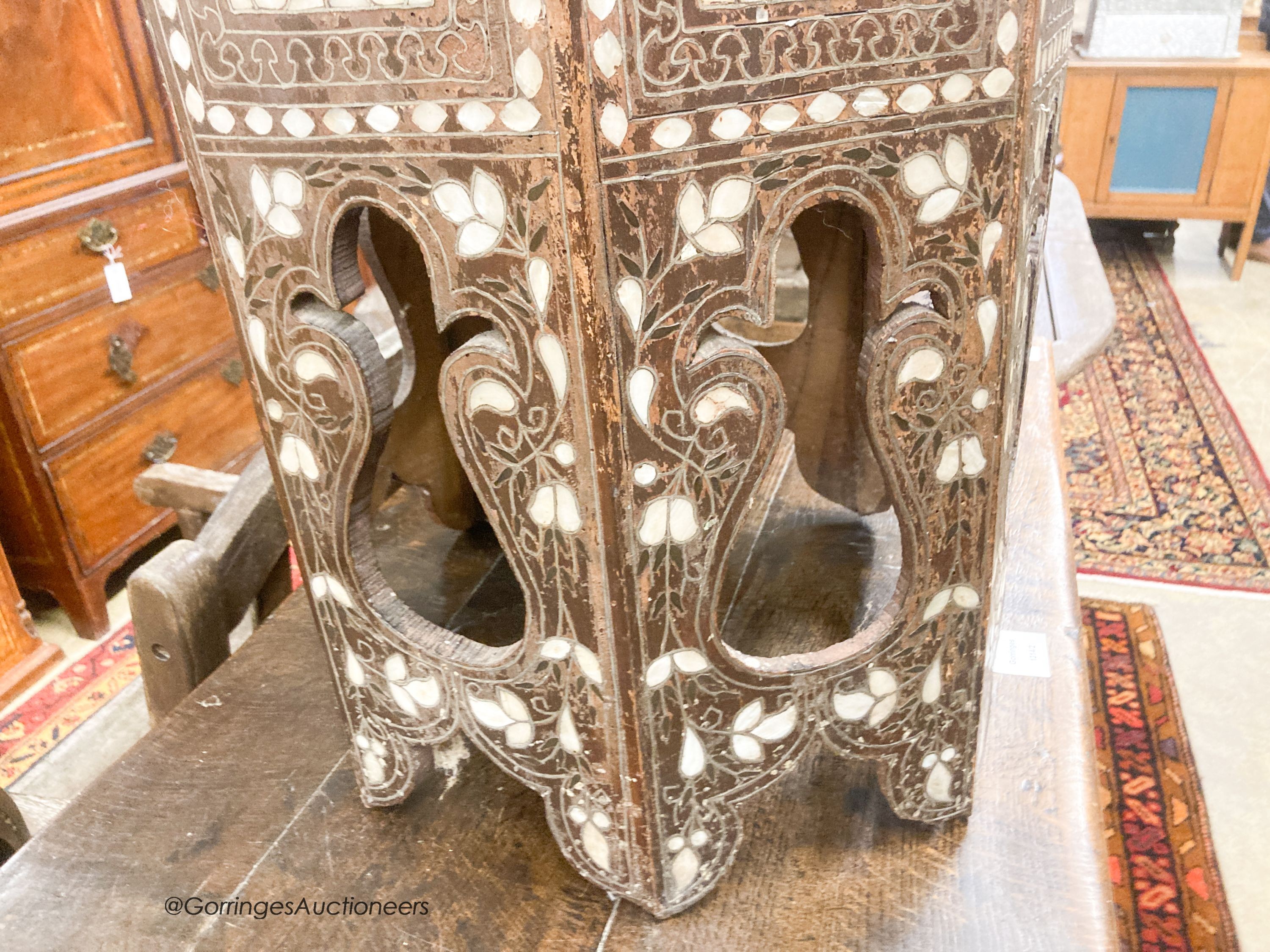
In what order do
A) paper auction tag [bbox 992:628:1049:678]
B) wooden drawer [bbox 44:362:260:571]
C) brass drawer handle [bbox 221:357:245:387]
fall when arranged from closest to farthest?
paper auction tag [bbox 992:628:1049:678], wooden drawer [bbox 44:362:260:571], brass drawer handle [bbox 221:357:245:387]

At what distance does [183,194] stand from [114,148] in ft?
0.51

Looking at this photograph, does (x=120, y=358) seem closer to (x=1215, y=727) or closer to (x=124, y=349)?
(x=124, y=349)

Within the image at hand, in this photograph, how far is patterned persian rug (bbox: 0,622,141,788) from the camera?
4.90 feet

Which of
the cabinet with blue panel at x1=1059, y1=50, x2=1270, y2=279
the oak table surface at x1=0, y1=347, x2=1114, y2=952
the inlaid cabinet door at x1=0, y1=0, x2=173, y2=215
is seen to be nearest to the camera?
the oak table surface at x1=0, y1=347, x2=1114, y2=952

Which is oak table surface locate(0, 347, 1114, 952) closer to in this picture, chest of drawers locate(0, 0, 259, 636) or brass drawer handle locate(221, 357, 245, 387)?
chest of drawers locate(0, 0, 259, 636)

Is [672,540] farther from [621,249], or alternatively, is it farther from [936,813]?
[936,813]

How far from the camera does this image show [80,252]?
1.57 m

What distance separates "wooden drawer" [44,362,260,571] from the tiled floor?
19 centimetres

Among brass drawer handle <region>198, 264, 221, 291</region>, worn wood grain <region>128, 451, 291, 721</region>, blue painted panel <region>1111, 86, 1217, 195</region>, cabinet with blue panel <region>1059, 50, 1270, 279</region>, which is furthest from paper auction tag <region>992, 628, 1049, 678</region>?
blue painted panel <region>1111, 86, 1217, 195</region>

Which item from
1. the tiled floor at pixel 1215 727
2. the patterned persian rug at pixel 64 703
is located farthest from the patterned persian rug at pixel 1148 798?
the patterned persian rug at pixel 64 703

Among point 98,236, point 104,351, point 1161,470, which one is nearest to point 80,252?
point 98,236

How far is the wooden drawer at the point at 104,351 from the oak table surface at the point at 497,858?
1090 mm

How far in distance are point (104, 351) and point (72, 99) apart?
0.41 m

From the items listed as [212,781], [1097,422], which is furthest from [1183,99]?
[212,781]
